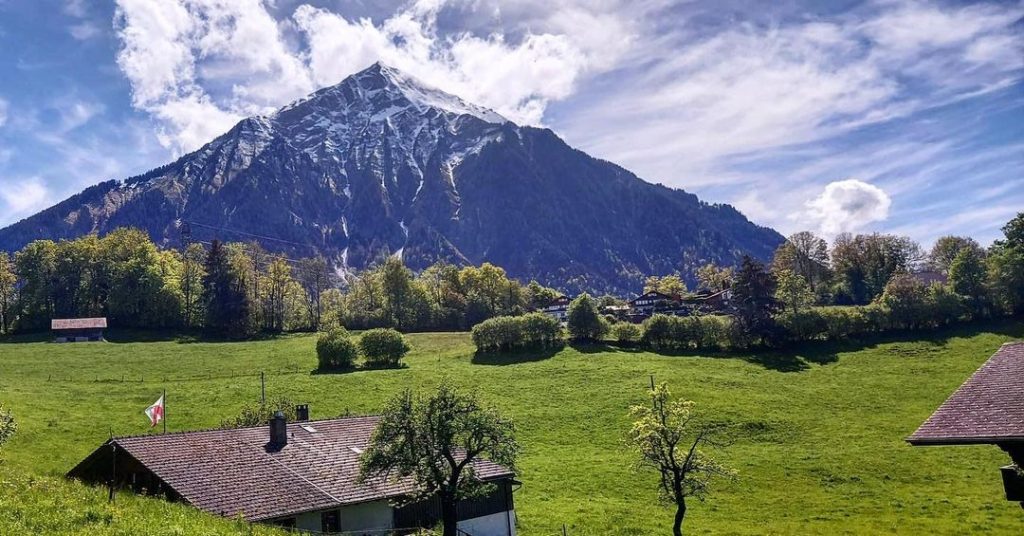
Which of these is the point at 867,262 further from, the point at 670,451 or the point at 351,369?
the point at 670,451

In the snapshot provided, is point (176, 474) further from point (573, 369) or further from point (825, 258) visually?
point (825, 258)

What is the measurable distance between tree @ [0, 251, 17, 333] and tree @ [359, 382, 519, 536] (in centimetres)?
10998

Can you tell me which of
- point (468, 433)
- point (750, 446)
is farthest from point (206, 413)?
point (750, 446)

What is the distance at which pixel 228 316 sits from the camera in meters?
110

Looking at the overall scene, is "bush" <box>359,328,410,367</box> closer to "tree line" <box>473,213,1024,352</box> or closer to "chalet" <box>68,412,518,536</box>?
"tree line" <box>473,213,1024,352</box>

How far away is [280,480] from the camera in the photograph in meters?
30.8

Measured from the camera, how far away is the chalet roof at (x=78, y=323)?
4048 inches

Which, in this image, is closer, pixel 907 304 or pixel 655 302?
pixel 907 304

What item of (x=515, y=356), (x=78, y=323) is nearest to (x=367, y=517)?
(x=515, y=356)

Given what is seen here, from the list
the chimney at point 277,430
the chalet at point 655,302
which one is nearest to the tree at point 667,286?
the chalet at point 655,302

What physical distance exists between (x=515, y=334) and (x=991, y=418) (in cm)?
8082

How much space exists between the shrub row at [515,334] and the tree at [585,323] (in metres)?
3.54

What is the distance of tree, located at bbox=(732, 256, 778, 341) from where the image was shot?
92062mm

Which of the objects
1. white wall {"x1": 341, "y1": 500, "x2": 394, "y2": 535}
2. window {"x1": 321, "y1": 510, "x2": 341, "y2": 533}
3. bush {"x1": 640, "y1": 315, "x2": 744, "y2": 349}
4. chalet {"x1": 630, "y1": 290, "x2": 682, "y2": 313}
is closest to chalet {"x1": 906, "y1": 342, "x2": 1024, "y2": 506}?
white wall {"x1": 341, "y1": 500, "x2": 394, "y2": 535}
